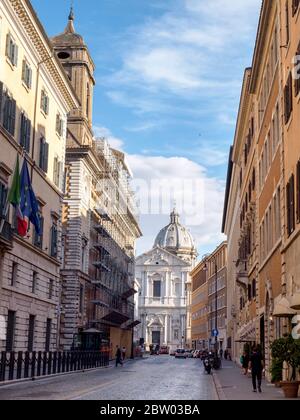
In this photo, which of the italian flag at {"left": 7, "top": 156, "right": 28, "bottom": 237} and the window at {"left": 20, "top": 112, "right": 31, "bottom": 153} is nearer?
the italian flag at {"left": 7, "top": 156, "right": 28, "bottom": 237}

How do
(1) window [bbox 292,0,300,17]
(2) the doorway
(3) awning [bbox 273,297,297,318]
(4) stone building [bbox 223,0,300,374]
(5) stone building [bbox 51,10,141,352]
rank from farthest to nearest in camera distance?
1. (2) the doorway
2. (5) stone building [bbox 51,10,141,352]
3. (4) stone building [bbox 223,0,300,374]
4. (1) window [bbox 292,0,300,17]
5. (3) awning [bbox 273,297,297,318]

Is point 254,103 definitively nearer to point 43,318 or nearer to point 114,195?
point 43,318

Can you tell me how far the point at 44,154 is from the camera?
43.7m

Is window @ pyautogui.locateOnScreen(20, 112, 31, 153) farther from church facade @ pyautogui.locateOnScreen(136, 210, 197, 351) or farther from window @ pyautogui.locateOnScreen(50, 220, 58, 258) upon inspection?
church facade @ pyautogui.locateOnScreen(136, 210, 197, 351)

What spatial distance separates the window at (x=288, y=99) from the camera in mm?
25359

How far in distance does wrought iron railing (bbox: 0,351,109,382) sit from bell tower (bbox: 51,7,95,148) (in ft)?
66.9

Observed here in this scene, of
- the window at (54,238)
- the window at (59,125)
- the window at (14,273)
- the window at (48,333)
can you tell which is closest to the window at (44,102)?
the window at (59,125)

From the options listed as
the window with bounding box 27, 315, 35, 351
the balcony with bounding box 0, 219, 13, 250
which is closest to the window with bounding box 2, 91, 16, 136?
the balcony with bounding box 0, 219, 13, 250

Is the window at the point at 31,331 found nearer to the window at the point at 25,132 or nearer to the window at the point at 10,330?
the window at the point at 10,330

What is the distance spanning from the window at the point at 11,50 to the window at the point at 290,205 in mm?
16621

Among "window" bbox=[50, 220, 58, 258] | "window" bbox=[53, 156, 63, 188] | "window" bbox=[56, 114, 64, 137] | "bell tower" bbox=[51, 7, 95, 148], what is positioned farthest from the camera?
"bell tower" bbox=[51, 7, 95, 148]

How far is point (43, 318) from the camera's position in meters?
43.8

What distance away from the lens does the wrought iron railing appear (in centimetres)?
2897
